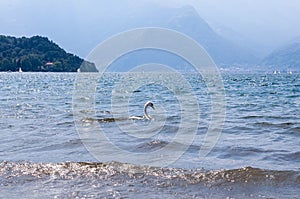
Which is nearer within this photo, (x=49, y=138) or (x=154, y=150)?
(x=154, y=150)

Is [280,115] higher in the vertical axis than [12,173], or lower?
higher

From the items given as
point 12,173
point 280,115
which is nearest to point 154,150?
point 12,173

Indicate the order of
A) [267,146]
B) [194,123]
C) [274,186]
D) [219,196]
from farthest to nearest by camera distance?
1. [194,123]
2. [267,146]
3. [274,186]
4. [219,196]

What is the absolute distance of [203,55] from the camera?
1012 cm

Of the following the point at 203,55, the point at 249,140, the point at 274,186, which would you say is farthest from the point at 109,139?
the point at 274,186

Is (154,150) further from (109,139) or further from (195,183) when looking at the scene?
(195,183)

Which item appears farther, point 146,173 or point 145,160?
point 145,160

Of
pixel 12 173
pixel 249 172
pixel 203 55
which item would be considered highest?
pixel 203 55

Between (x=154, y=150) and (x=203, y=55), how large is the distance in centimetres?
420

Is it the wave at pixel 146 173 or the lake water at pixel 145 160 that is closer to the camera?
the lake water at pixel 145 160

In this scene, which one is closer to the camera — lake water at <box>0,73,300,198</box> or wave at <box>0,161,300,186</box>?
lake water at <box>0,73,300,198</box>

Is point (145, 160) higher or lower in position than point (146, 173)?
higher

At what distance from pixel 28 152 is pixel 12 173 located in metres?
2.60

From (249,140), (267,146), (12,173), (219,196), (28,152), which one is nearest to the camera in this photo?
(219,196)
